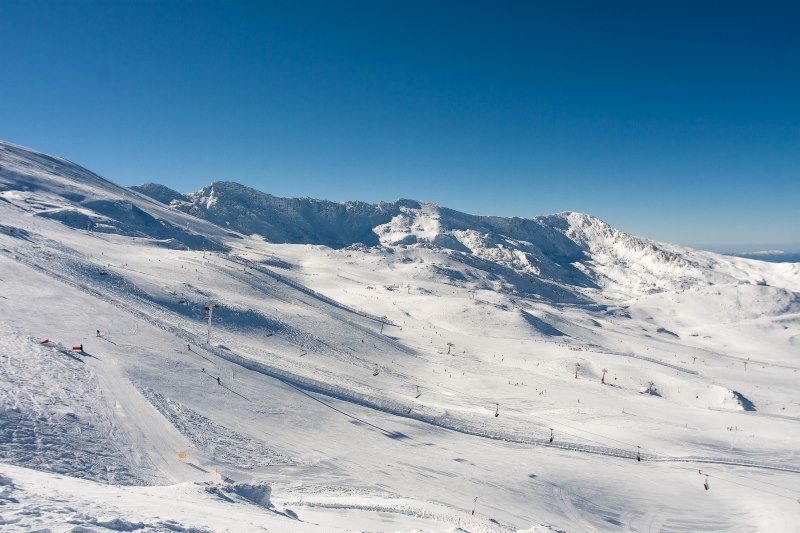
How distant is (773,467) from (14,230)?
85.5 metres

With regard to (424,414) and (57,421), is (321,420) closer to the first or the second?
(424,414)

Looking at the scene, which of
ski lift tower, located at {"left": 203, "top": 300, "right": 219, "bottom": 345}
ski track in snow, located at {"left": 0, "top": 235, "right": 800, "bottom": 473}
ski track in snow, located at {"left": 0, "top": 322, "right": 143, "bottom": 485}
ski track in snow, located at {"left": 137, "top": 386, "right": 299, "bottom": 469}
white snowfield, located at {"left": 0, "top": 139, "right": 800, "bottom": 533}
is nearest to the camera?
ski track in snow, located at {"left": 0, "top": 322, "right": 143, "bottom": 485}

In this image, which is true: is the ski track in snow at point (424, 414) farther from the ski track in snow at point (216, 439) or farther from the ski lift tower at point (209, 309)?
the ski track in snow at point (216, 439)

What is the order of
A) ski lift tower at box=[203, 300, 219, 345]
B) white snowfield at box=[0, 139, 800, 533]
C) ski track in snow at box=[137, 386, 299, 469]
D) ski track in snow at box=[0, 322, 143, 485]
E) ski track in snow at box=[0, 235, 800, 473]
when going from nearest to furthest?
ski track in snow at box=[0, 322, 143, 485] → white snowfield at box=[0, 139, 800, 533] → ski track in snow at box=[137, 386, 299, 469] → ski track in snow at box=[0, 235, 800, 473] → ski lift tower at box=[203, 300, 219, 345]

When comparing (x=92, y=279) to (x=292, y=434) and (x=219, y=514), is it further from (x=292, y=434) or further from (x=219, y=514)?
(x=219, y=514)

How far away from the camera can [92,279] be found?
4700cm

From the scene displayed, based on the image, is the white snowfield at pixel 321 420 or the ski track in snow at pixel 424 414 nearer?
the white snowfield at pixel 321 420

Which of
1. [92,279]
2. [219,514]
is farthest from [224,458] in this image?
[92,279]

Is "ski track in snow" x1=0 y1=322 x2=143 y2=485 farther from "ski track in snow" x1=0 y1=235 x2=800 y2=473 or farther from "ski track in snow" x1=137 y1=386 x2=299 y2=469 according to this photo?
"ski track in snow" x1=0 y1=235 x2=800 y2=473

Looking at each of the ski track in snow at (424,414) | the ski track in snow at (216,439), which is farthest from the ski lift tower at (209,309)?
the ski track in snow at (216,439)

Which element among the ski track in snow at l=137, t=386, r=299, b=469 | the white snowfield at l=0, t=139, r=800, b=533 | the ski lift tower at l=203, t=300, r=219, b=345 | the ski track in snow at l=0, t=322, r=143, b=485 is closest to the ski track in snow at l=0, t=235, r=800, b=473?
the white snowfield at l=0, t=139, r=800, b=533

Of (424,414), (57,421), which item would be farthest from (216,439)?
(424,414)

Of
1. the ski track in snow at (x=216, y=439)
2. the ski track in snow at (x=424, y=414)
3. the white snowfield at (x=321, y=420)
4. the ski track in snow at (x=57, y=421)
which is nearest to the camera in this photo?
the ski track in snow at (x=57, y=421)

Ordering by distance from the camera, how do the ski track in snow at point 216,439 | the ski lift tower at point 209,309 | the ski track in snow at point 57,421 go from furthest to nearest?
the ski lift tower at point 209,309
the ski track in snow at point 216,439
the ski track in snow at point 57,421
